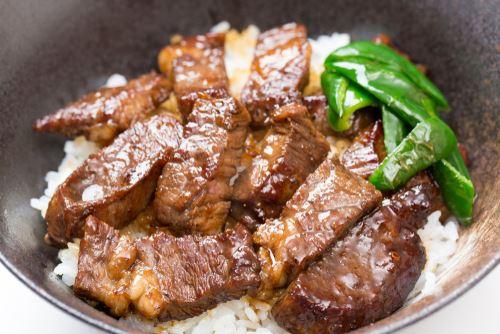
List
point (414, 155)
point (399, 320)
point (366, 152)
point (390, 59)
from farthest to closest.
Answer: point (390, 59) < point (366, 152) < point (414, 155) < point (399, 320)

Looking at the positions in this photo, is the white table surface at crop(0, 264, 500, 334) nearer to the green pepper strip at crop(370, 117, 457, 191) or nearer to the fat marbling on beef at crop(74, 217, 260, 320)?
the fat marbling on beef at crop(74, 217, 260, 320)

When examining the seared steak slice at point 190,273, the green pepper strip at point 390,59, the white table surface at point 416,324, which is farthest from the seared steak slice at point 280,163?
the white table surface at point 416,324

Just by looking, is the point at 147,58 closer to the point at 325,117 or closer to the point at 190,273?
the point at 325,117

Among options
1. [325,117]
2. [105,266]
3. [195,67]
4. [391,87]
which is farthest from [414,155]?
[105,266]

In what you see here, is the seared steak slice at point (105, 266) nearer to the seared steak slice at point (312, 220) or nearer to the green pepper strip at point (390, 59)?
the seared steak slice at point (312, 220)

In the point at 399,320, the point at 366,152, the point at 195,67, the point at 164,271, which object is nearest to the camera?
the point at 399,320

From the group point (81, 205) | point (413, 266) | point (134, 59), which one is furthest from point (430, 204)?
point (134, 59)

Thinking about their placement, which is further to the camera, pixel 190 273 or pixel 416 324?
pixel 416 324
